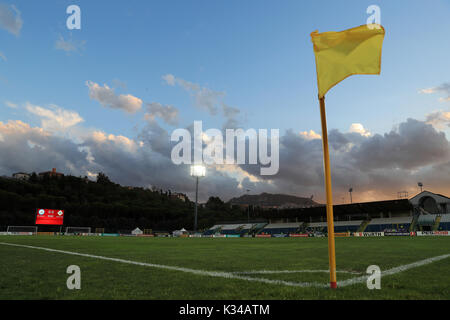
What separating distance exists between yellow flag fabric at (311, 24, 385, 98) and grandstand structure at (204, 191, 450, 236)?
175 ft

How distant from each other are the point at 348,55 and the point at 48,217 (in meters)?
57.0

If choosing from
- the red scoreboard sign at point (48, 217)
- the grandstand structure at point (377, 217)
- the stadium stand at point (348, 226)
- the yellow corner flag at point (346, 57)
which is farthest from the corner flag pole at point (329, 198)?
the stadium stand at point (348, 226)

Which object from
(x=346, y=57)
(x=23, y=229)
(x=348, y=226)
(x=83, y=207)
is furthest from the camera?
(x=83, y=207)

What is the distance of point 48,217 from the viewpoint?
50438 millimetres

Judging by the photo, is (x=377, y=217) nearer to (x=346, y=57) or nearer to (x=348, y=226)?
(x=348, y=226)

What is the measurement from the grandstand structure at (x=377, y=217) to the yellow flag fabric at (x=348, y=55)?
175ft

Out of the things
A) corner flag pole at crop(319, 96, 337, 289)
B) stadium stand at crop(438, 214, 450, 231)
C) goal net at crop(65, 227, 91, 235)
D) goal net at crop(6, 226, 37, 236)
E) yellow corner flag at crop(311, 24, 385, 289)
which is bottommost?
goal net at crop(65, 227, 91, 235)

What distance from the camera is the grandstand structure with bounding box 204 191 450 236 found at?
171ft

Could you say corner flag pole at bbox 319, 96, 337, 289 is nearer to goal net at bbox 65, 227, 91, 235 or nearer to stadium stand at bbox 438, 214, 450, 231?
stadium stand at bbox 438, 214, 450, 231

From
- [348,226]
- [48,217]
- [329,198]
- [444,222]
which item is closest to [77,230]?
[48,217]

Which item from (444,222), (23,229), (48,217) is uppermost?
(48,217)

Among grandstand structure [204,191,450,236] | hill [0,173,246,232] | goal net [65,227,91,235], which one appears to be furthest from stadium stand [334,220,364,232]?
goal net [65,227,91,235]

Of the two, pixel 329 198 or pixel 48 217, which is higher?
pixel 329 198
